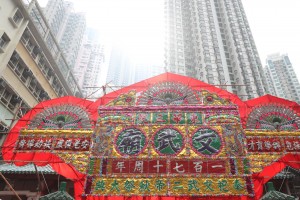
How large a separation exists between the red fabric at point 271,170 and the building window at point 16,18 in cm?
1625

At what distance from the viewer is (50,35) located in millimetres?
23297

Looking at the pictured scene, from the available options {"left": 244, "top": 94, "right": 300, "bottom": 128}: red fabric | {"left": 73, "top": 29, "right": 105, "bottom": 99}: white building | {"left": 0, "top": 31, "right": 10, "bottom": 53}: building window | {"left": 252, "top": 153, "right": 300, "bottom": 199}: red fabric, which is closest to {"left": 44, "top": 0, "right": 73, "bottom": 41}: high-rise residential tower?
{"left": 73, "top": 29, "right": 105, "bottom": 99}: white building

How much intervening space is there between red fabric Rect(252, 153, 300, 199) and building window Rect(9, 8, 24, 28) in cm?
1625

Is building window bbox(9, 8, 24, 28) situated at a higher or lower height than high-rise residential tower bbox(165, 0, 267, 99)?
lower

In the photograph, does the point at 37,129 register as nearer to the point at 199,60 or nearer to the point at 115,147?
the point at 115,147

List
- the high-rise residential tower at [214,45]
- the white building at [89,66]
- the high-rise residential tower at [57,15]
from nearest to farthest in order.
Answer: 1. the high-rise residential tower at [214,45]
2. the high-rise residential tower at [57,15]
3. the white building at [89,66]

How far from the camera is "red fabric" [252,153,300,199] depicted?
21.9ft

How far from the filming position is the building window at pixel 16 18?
15.9 metres

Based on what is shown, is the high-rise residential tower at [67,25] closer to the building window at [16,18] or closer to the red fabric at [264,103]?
the building window at [16,18]

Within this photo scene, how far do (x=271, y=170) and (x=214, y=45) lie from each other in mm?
37273

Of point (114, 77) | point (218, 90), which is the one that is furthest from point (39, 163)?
point (114, 77)

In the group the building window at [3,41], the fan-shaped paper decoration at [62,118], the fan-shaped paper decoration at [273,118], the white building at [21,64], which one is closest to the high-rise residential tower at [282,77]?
the white building at [21,64]

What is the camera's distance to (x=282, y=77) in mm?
58031

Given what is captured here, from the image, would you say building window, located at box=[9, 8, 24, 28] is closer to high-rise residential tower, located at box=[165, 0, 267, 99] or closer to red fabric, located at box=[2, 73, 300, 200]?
red fabric, located at box=[2, 73, 300, 200]
